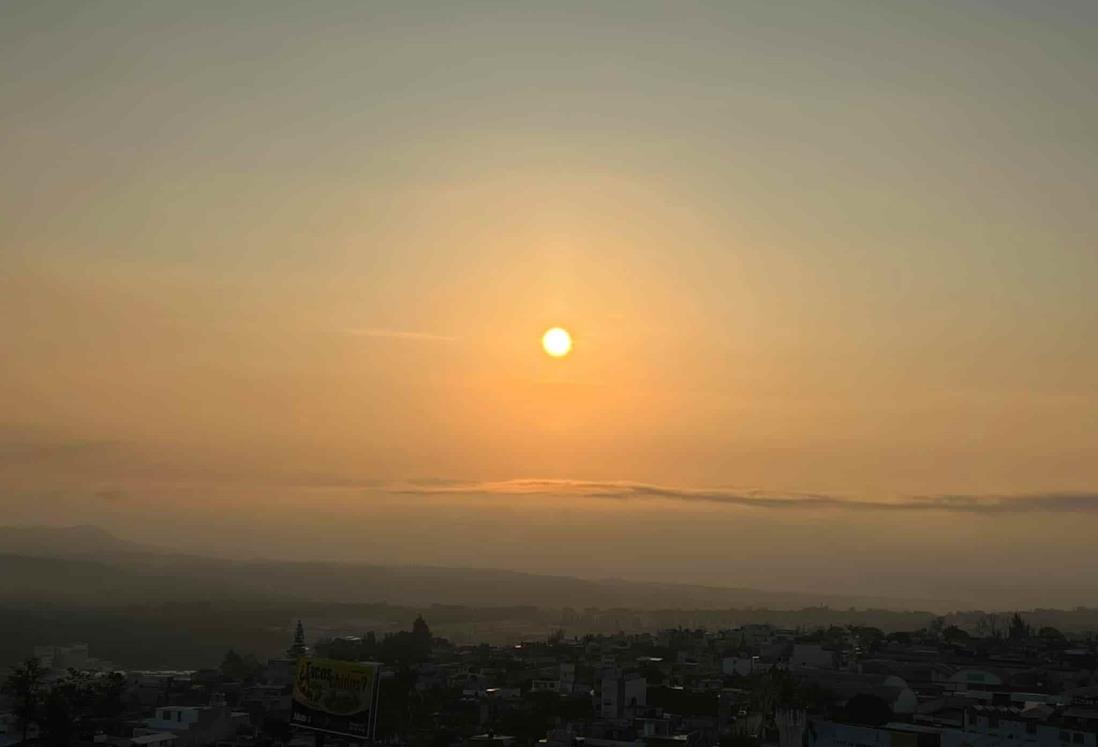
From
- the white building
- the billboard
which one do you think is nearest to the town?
the white building

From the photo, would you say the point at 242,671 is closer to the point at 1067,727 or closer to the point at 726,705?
the point at 726,705

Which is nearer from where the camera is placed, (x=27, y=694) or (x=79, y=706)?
(x=27, y=694)

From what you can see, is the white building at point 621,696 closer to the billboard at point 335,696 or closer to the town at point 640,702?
the town at point 640,702

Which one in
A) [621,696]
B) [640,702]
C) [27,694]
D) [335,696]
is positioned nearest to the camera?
[335,696]

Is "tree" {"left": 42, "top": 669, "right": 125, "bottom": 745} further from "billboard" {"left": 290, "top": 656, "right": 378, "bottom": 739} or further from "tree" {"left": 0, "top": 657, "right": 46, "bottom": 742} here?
"billboard" {"left": 290, "top": 656, "right": 378, "bottom": 739}

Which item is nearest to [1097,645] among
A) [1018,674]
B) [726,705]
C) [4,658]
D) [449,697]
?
[1018,674]

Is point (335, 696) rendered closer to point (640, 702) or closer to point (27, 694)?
point (27, 694)

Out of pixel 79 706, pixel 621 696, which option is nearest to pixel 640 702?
pixel 621 696
